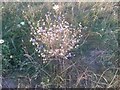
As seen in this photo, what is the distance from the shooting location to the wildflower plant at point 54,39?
308cm

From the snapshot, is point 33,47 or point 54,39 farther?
point 33,47

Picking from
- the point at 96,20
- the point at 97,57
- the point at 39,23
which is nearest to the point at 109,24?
Answer: the point at 96,20

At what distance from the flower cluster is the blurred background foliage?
0.08m

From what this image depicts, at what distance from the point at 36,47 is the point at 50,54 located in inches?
7.3

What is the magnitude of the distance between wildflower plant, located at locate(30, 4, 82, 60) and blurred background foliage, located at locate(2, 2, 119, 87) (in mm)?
76

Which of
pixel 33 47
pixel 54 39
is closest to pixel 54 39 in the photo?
pixel 54 39

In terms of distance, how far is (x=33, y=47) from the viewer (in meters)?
3.21

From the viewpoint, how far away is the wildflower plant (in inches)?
121

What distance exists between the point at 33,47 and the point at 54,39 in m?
0.25

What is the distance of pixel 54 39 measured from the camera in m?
3.09

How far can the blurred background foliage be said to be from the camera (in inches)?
120

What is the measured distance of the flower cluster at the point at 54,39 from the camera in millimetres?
3080

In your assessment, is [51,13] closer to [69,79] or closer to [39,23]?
[39,23]

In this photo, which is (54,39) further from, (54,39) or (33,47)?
(33,47)
